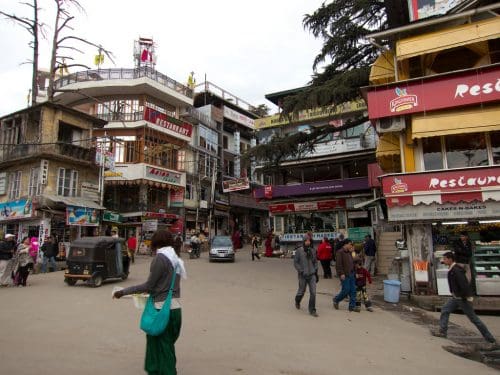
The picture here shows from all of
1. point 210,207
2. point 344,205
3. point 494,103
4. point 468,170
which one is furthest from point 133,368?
point 210,207

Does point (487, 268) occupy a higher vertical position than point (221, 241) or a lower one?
lower

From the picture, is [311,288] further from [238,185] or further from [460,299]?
[238,185]

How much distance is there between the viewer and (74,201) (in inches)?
944

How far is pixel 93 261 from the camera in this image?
13258 millimetres

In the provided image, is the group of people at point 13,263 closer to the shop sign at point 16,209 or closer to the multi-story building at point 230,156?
the shop sign at point 16,209

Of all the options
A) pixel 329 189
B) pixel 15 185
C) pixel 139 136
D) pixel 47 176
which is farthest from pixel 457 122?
pixel 139 136

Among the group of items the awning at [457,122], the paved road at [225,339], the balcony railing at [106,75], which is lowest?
the paved road at [225,339]

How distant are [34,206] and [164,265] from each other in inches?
867

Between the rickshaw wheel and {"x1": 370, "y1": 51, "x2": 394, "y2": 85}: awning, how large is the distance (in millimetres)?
12071

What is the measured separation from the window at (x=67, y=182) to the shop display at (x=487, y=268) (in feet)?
75.0

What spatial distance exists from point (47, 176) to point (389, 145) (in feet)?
64.8

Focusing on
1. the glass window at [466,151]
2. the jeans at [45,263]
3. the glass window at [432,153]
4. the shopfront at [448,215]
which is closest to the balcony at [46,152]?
the jeans at [45,263]

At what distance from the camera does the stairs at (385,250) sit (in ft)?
60.6

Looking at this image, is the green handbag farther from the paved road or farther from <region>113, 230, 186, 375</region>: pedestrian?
the paved road
